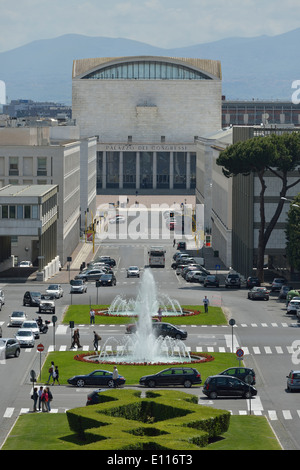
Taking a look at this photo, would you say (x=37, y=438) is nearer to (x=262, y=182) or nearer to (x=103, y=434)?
(x=103, y=434)

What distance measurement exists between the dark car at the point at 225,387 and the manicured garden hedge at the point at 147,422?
7266mm

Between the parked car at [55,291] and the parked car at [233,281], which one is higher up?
the parked car at [55,291]

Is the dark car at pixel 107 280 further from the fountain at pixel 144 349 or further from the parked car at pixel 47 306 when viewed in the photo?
the fountain at pixel 144 349

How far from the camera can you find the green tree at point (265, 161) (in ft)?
390

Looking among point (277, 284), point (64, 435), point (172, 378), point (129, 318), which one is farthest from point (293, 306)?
point (64, 435)

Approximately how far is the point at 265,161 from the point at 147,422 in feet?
234

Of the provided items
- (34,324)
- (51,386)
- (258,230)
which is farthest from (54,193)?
(51,386)

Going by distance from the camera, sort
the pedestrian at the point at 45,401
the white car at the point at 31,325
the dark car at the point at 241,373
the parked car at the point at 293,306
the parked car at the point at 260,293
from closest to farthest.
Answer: the pedestrian at the point at 45,401, the dark car at the point at 241,373, the white car at the point at 31,325, the parked car at the point at 293,306, the parked car at the point at 260,293

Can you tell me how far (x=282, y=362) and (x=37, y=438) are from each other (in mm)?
27896

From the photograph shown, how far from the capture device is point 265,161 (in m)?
119

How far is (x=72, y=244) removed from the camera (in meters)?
161

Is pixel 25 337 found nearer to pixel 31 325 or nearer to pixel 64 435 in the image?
pixel 31 325

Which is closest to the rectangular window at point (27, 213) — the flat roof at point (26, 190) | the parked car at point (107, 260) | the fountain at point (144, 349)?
the flat roof at point (26, 190)
